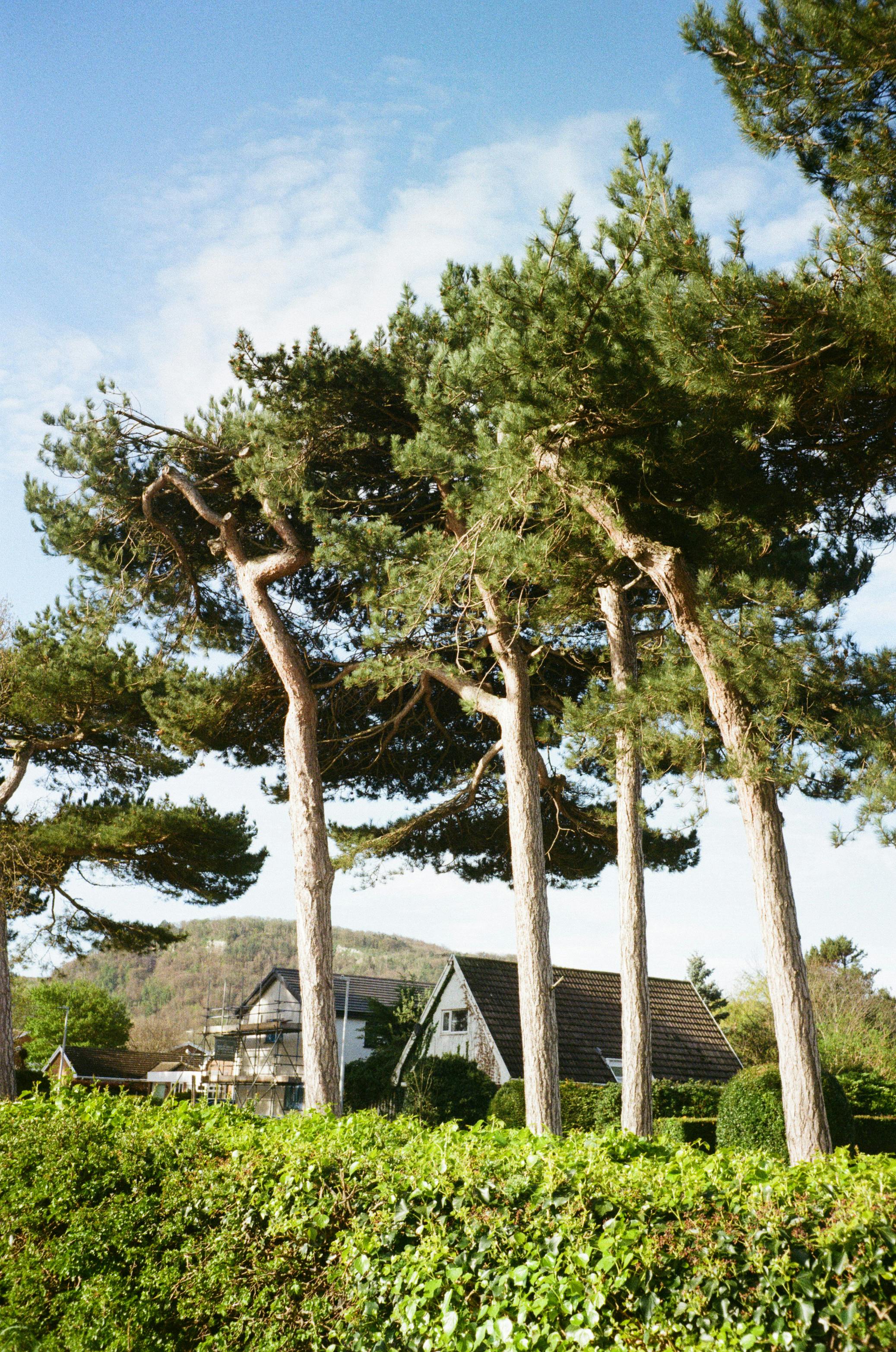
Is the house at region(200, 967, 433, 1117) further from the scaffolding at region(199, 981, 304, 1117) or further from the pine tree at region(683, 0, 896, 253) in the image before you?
the pine tree at region(683, 0, 896, 253)

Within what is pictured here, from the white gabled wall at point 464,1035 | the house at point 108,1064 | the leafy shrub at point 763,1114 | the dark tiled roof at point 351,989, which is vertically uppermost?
the dark tiled roof at point 351,989

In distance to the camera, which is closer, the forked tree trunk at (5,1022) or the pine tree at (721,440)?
the pine tree at (721,440)

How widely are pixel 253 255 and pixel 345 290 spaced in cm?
235

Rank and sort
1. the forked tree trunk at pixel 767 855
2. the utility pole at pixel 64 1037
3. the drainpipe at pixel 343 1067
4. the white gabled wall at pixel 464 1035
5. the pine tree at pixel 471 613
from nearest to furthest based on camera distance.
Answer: the forked tree trunk at pixel 767 855 → the pine tree at pixel 471 613 → the drainpipe at pixel 343 1067 → the white gabled wall at pixel 464 1035 → the utility pole at pixel 64 1037

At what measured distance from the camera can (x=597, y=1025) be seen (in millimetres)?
21797

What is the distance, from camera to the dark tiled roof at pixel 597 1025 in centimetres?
2077

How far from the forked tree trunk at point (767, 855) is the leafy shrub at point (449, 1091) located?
13477 millimetres

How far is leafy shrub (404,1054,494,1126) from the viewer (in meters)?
19.4

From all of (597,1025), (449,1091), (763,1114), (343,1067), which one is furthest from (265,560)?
(343,1067)

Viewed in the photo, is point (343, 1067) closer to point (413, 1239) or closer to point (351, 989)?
point (351, 989)

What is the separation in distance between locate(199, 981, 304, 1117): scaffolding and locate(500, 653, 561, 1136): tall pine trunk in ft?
77.8

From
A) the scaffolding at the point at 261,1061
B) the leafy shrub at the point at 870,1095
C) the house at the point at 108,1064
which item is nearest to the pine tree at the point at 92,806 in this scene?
the leafy shrub at the point at 870,1095

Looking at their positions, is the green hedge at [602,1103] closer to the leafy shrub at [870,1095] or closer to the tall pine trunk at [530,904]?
the leafy shrub at [870,1095]

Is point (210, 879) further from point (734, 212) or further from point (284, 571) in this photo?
point (734, 212)
